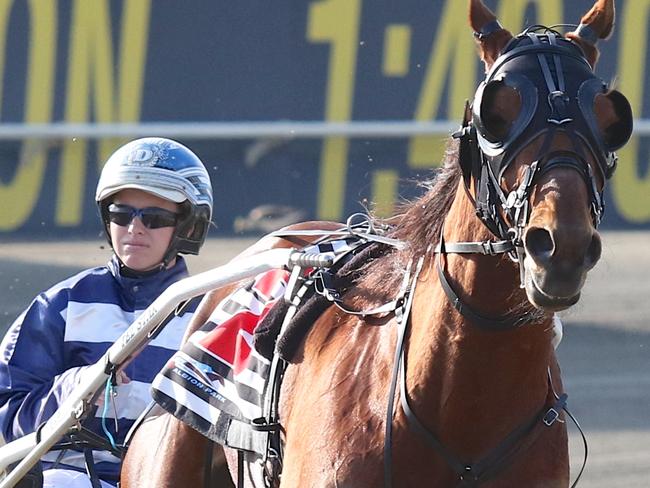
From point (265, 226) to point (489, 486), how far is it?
527 centimetres

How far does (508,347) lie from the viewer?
2705 millimetres

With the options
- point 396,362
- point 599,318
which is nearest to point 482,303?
point 396,362

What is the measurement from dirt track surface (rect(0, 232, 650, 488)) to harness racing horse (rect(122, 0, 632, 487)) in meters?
3.59

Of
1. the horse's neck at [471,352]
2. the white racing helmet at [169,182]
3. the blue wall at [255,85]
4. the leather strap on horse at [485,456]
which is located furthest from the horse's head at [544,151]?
the blue wall at [255,85]

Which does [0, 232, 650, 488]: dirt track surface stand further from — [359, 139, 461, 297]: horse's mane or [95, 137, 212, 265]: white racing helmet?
[359, 139, 461, 297]: horse's mane

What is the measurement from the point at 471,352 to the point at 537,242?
1.44 ft

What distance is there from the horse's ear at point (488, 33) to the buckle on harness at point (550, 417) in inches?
27.4

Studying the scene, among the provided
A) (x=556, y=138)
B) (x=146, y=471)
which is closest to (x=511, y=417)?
(x=556, y=138)

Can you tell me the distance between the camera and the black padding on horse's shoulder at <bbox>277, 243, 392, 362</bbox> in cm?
318

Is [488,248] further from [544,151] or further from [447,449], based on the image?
[447,449]

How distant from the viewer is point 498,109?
8.30 ft

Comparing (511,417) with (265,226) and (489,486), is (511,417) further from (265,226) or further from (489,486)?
(265,226)

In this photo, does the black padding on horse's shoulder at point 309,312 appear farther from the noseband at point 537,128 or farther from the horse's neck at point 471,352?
the noseband at point 537,128

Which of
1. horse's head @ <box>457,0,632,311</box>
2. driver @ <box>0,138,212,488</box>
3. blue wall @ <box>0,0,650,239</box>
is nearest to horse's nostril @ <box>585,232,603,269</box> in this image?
horse's head @ <box>457,0,632,311</box>
